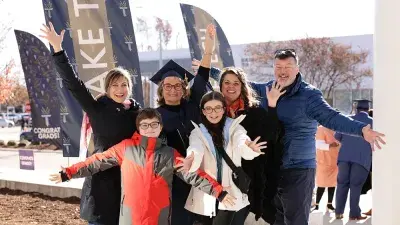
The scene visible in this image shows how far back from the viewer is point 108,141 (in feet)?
13.3

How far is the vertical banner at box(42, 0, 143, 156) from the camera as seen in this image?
6.93 metres

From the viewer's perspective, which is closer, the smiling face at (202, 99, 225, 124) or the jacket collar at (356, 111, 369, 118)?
the smiling face at (202, 99, 225, 124)

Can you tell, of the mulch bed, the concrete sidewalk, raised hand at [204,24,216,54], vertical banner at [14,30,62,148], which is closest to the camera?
raised hand at [204,24,216,54]

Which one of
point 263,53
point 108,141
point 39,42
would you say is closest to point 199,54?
point 39,42

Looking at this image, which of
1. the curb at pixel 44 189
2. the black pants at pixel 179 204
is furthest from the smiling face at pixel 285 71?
the curb at pixel 44 189

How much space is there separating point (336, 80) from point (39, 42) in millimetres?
25995

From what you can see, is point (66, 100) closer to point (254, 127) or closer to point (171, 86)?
point (171, 86)

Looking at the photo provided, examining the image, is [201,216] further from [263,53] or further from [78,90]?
[263,53]

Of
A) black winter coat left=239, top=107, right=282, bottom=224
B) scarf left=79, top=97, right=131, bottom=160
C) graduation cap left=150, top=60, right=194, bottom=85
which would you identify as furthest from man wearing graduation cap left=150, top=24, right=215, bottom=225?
scarf left=79, top=97, right=131, bottom=160

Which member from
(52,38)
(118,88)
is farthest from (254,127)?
(52,38)

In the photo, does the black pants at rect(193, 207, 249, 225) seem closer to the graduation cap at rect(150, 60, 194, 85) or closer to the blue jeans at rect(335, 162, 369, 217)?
the graduation cap at rect(150, 60, 194, 85)

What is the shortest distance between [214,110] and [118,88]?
2.77 feet

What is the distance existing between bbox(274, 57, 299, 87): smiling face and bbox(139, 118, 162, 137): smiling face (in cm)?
98

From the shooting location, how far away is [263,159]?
3.90 m
